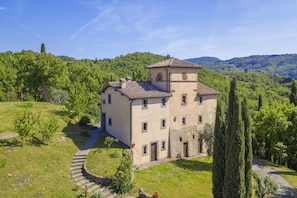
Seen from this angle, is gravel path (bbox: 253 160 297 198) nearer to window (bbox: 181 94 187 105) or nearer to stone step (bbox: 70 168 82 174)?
window (bbox: 181 94 187 105)

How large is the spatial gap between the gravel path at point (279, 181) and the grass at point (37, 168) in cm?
2090

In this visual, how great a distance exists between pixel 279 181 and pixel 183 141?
12.5m

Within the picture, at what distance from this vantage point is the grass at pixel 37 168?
1778 cm

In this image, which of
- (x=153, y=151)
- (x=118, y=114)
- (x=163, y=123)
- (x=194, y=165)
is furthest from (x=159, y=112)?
(x=194, y=165)

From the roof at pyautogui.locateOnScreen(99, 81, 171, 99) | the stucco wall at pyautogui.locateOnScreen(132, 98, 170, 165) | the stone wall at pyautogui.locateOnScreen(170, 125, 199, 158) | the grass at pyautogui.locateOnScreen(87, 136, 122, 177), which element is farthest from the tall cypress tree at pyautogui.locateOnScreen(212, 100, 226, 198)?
the stone wall at pyautogui.locateOnScreen(170, 125, 199, 158)

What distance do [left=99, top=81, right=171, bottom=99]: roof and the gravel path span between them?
16.3 metres

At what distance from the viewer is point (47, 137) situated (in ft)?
78.7

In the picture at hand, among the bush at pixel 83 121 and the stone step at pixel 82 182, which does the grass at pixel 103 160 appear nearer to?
the stone step at pixel 82 182

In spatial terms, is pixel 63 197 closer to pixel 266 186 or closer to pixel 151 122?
pixel 151 122

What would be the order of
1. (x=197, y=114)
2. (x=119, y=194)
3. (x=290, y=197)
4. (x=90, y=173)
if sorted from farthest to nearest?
1. (x=197, y=114)
2. (x=290, y=197)
3. (x=90, y=173)
4. (x=119, y=194)

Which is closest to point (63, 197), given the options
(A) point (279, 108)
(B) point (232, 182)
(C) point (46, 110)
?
(B) point (232, 182)

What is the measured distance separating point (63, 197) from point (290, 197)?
69.1 feet

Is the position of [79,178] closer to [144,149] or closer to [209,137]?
[144,149]

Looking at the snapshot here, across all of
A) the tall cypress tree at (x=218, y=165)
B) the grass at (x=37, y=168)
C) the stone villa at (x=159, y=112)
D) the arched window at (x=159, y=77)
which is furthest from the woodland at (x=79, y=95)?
the grass at (x=37, y=168)
